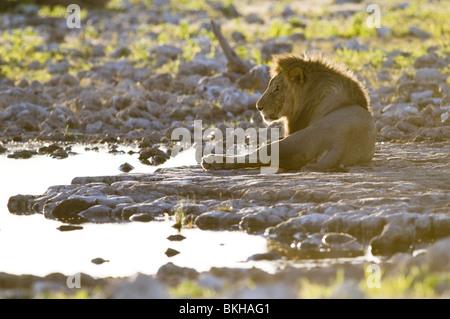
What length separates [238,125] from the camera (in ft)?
52.2

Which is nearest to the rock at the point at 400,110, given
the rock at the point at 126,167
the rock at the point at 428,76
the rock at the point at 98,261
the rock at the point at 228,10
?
the rock at the point at 428,76

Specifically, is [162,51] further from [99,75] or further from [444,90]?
[444,90]

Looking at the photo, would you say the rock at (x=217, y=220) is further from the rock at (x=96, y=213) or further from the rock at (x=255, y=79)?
the rock at (x=255, y=79)

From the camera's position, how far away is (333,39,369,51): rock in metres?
22.0

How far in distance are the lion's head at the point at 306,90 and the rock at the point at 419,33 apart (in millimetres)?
14334

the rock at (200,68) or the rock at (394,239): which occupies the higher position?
the rock at (200,68)

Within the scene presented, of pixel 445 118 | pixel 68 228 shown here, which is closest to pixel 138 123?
pixel 445 118

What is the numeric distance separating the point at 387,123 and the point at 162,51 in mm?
9641

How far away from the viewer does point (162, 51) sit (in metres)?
22.9

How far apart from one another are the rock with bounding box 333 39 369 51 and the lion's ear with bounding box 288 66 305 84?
1156cm

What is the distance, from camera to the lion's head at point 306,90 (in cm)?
1037

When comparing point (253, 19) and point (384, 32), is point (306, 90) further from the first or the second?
point (253, 19)

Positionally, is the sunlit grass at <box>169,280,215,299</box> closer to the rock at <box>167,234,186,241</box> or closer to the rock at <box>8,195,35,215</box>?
the rock at <box>167,234,186,241</box>

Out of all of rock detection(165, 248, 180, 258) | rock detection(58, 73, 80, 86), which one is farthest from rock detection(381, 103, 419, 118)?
rock detection(165, 248, 180, 258)
